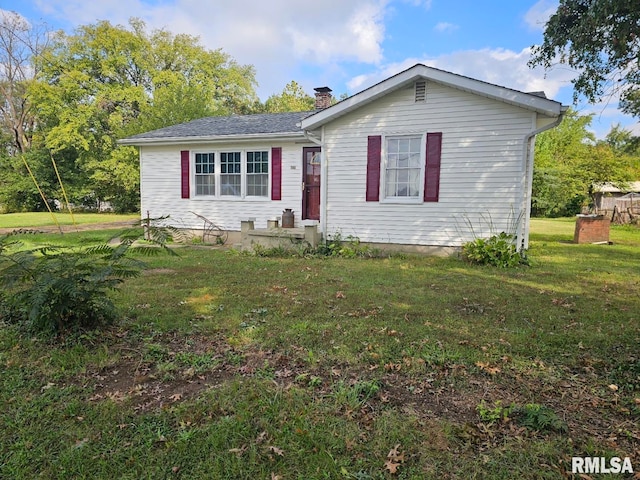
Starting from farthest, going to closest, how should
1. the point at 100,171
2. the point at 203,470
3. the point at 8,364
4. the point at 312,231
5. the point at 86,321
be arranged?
the point at 100,171, the point at 312,231, the point at 86,321, the point at 8,364, the point at 203,470

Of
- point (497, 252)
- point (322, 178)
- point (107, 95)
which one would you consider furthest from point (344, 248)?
point (107, 95)

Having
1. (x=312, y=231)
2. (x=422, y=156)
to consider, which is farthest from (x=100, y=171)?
(x=422, y=156)

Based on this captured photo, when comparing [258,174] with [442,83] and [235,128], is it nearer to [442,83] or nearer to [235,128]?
[235,128]

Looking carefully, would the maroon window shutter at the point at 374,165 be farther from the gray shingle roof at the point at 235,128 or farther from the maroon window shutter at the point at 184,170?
the maroon window shutter at the point at 184,170

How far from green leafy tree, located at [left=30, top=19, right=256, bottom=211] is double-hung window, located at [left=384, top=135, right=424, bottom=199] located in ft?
51.4

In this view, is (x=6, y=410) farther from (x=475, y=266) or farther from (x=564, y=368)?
(x=475, y=266)

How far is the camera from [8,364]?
322 centimetres

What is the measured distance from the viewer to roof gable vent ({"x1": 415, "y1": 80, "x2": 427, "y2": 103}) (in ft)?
27.0

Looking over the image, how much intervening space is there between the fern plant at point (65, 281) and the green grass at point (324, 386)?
0.22 meters

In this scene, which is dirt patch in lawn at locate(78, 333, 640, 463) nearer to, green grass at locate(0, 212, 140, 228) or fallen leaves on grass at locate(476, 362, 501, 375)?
fallen leaves on grass at locate(476, 362, 501, 375)

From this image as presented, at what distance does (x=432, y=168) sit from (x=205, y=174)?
6549 millimetres

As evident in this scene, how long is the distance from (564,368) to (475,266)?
4561 millimetres

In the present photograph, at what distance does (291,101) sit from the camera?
36031 mm

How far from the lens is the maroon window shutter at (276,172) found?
34.5 feet
